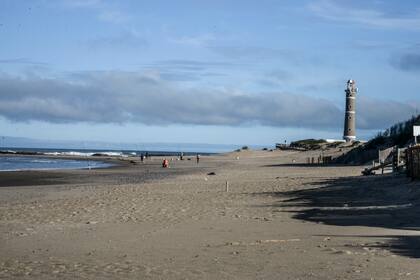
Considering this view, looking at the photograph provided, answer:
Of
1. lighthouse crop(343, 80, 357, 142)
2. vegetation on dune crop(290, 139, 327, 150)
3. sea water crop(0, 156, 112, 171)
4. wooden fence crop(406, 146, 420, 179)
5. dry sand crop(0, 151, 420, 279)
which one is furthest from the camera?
vegetation on dune crop(290, 139, 327, 150)

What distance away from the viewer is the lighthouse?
3674 inches

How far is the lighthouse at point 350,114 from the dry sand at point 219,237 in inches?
2889

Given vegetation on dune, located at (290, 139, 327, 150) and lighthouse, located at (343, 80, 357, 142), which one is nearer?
lighthouse, located at (343, 80, 357, 142)

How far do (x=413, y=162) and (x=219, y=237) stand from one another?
12.7 metres

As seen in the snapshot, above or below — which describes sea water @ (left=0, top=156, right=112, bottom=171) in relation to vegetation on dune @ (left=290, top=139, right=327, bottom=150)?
below

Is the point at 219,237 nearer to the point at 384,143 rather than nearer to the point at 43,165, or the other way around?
the point at 384,143

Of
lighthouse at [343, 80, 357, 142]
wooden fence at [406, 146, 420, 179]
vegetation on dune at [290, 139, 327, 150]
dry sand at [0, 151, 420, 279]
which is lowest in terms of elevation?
dry sand at [0, 151, 420, 279]

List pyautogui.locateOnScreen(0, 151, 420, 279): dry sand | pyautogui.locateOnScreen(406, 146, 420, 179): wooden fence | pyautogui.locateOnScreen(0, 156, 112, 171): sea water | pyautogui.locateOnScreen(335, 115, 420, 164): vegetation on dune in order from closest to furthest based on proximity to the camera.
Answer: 1. pyautogui.locateOnScreen(0, 151, 420, 279): dry sand
2. pyautogui.locateOnScreen(406, 146, 420, 179): wooden fence
3. pyautogui.locateOnScreen(335, 115, 420, 164): vegetation on dune
4. pyautogui.locateOnScreen(0, 156, 112, 171): sea water

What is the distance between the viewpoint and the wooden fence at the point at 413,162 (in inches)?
864

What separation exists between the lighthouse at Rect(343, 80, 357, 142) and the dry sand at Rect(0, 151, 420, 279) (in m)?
73.4

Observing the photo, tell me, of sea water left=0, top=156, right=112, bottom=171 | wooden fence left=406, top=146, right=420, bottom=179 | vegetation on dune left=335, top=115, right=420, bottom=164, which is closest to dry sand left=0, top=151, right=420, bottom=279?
wooden fence left=406, top=146, right=420, bottom=179

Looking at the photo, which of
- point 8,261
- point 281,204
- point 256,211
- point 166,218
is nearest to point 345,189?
point 281,204

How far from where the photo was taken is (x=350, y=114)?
93.7 m

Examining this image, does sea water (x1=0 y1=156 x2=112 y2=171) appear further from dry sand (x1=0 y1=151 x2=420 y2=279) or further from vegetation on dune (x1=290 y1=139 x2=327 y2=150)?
dry sand (x1=0 y1=151 x2=420 y2=279)
